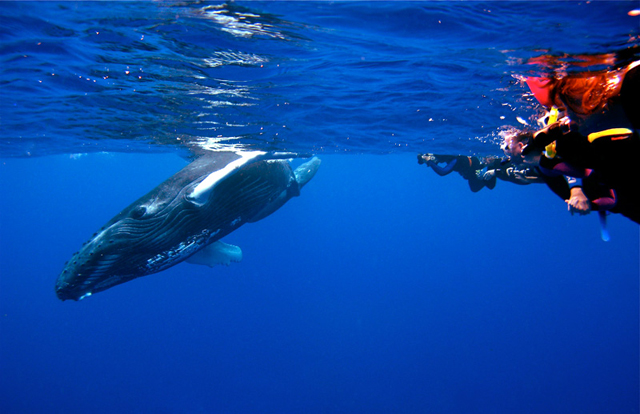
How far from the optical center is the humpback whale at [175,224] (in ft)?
21.9

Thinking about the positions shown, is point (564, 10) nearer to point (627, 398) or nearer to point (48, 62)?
point (48, 62)

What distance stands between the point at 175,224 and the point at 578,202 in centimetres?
735

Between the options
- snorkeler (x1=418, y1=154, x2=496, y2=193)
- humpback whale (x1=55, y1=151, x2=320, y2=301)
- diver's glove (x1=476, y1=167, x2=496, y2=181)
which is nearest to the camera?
humpback whale (x1=55, y1=151, x2=320, y2=301)

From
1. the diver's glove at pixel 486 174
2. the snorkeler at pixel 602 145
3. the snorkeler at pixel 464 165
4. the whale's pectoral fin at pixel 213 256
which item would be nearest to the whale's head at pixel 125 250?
the whale's pectoral fin at pixel 213 256

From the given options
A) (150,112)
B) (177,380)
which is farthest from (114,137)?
→ (177,380)

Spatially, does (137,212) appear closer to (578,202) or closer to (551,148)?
(551,148)

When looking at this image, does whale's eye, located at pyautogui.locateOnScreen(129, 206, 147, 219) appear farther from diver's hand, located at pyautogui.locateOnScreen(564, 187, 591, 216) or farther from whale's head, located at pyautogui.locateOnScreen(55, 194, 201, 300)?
diver's hand, located at pyautogui.locateOnScreen(564, 187, 591, 216)

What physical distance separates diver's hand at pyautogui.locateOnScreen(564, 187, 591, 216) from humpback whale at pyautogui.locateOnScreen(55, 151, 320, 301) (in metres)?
6.59

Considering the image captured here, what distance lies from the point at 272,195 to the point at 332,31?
513cm

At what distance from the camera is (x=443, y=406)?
3381 cm

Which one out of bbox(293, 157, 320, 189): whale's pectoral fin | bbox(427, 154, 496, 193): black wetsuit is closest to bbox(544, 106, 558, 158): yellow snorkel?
bbox(427, 154, 496, 193): black wetsuit

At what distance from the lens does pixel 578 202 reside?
3.90 metres

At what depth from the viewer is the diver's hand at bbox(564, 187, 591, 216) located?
382cm

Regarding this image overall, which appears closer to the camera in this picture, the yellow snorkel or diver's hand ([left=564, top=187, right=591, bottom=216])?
the yellow snorkel
